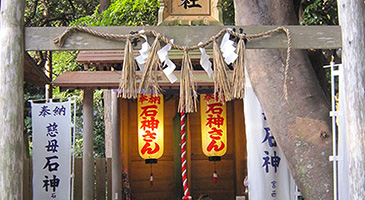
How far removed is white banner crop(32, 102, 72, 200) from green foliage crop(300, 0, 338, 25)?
4.59 meters

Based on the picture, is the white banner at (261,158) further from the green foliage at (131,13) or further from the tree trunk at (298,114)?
the green foliage at (131,13)

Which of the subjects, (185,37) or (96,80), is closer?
(185,37)

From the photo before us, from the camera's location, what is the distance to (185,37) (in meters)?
4.37

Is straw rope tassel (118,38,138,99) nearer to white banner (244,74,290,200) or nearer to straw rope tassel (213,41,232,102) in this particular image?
straw rope tassel (213,41,232,102)

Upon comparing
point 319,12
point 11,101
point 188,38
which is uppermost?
point 319,12

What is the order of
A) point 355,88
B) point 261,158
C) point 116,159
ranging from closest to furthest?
1. point 355,88
2. point 261,158
3. point 116,159

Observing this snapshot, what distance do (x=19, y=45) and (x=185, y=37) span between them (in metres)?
1.55

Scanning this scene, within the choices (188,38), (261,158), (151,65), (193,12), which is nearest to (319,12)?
(261,158)

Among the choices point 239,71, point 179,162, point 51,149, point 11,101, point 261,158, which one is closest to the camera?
point 11,101

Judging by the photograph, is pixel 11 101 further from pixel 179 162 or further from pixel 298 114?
pixel 179 162

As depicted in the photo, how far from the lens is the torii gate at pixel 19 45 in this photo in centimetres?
406

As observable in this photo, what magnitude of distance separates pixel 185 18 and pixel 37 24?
34.0ft

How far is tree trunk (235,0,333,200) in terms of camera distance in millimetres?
4789

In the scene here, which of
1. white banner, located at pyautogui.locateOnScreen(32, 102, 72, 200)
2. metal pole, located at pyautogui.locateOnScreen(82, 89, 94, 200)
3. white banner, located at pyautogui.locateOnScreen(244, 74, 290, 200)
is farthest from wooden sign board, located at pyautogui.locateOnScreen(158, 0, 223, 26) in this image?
metal pole, located at pyautogui.locateOnScreen(82, 89, 94, 200)
